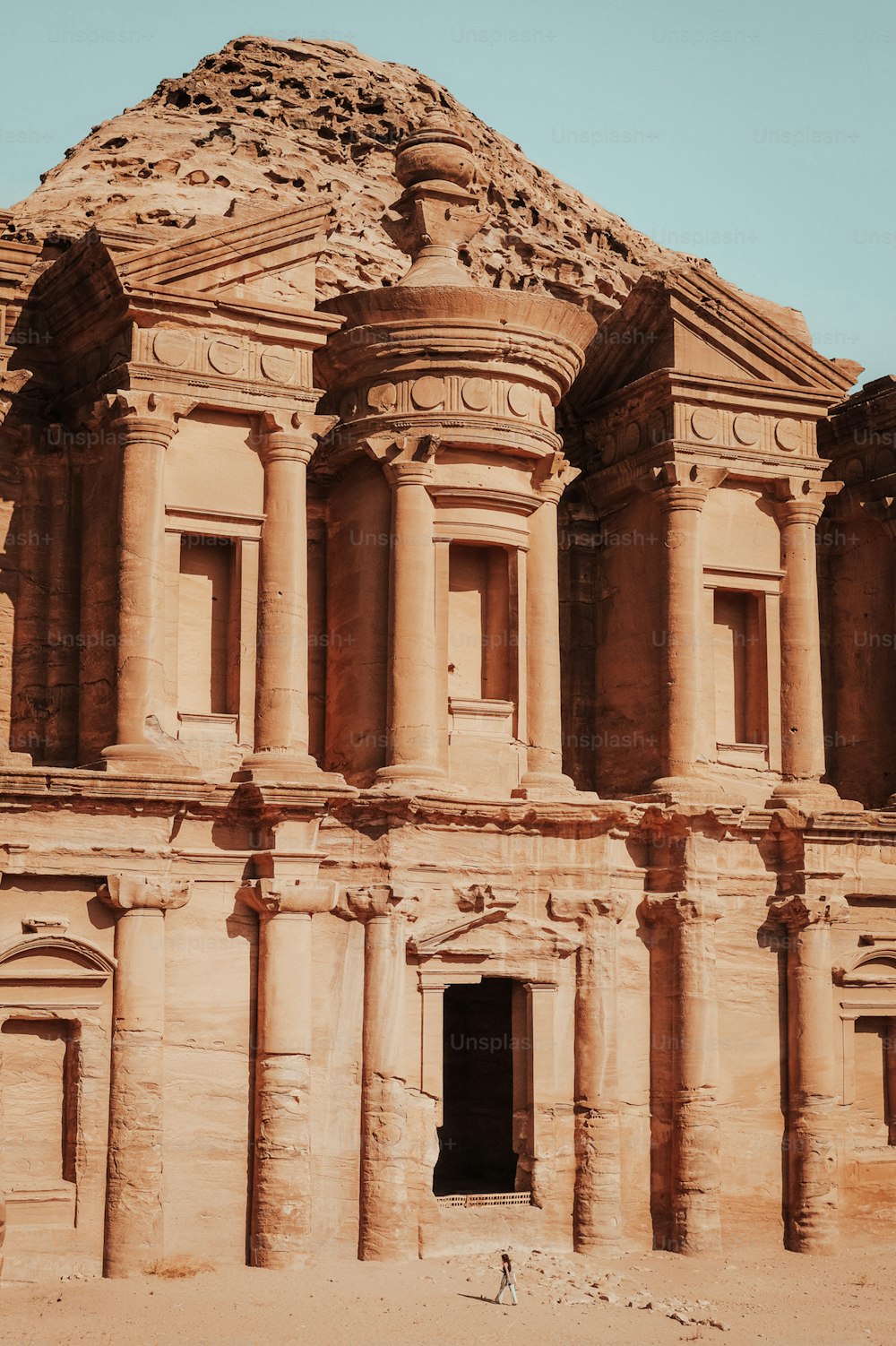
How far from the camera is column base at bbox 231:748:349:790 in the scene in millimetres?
23172

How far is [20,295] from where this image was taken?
25.3 meters

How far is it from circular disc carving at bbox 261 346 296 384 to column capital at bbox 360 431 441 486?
A: 1386 millimetres

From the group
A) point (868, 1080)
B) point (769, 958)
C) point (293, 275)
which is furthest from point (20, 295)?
point (868, 1080)

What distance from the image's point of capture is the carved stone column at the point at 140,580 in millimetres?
23031

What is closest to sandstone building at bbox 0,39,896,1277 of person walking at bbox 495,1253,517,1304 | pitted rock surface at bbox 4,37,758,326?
pitted rock surface at bbox 4,37,758,326

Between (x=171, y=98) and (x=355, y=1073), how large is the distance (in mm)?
16691

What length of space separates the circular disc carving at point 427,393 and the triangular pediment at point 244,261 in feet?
5.62

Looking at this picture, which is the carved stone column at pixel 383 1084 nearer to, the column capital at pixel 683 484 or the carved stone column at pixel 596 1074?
the carved stone column at pixel 596 1074

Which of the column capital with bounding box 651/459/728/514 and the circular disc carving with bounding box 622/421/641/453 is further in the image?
the circular disc carving with bounding box 622/421/641/453

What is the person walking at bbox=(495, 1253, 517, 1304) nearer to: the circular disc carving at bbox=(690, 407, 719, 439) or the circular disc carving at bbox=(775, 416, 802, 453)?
the circular disc carving at bbox=(690, 407, 719, 439)

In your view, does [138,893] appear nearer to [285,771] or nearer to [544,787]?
[285,771]

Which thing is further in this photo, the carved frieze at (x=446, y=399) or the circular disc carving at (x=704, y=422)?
the circular disc carving at (x=704, y=422)

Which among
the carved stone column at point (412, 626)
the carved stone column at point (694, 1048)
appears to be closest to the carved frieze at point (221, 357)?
the carved stone column at point (412, 626)

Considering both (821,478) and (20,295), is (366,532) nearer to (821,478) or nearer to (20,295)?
(20,295)
